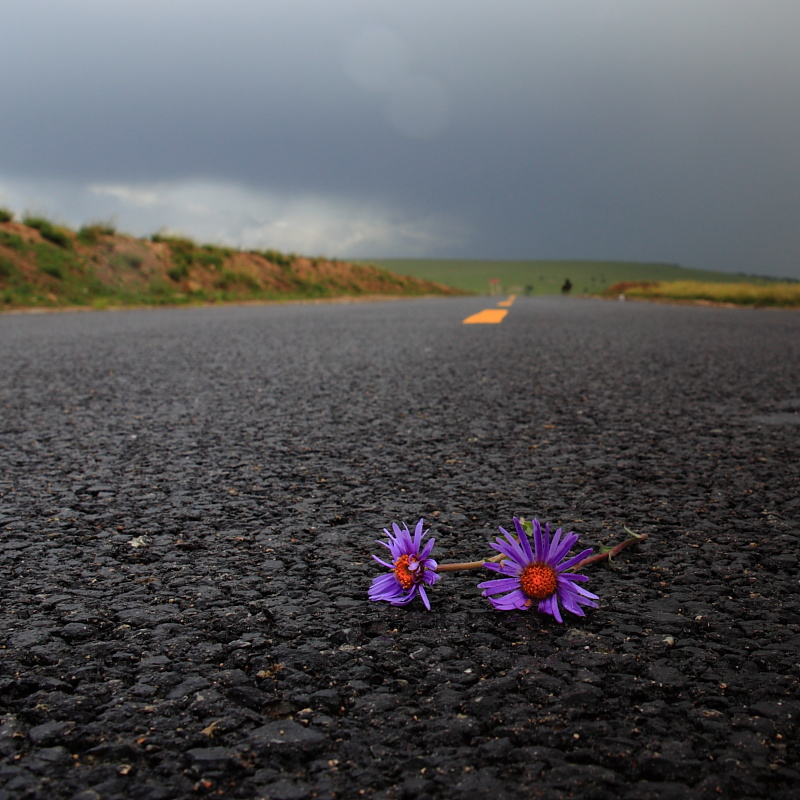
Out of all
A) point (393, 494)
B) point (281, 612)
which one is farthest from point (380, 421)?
point (281, 612)

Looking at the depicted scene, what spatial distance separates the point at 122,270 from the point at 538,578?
78.2ft

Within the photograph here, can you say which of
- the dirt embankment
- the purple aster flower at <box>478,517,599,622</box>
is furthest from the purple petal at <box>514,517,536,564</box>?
the dirt embankment

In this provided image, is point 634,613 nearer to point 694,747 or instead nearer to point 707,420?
point 694,747

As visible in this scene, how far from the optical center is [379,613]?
4.60ft

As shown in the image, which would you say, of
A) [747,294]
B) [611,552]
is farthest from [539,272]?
[611,552]

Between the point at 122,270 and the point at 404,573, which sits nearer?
the point at 404,573

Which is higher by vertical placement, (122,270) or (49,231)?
(49,231)

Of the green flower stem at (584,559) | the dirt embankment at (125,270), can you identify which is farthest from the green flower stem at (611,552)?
the dirt embankment at (125,270)

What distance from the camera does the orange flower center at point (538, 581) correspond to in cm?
139

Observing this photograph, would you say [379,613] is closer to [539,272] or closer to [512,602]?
[512,602]

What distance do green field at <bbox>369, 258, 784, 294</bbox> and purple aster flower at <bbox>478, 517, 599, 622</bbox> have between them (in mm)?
66733

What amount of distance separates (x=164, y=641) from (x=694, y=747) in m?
0.86

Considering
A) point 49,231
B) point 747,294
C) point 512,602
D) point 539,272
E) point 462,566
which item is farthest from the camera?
point 539,272

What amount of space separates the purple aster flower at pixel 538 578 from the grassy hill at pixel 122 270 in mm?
16630
